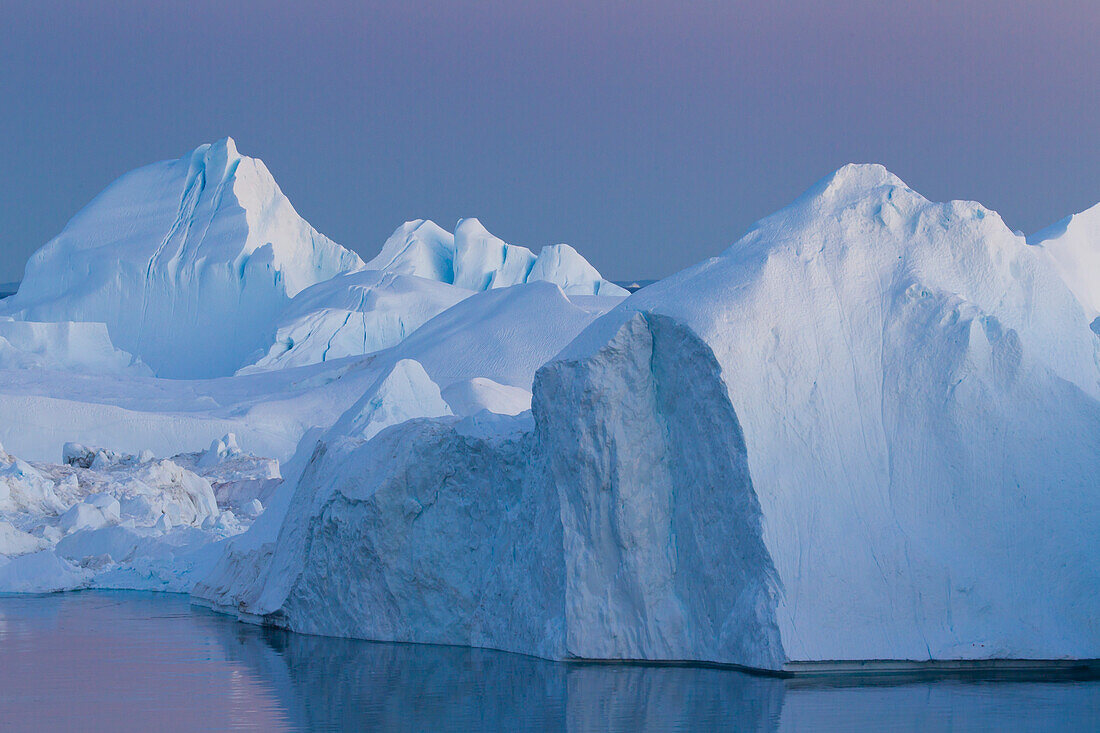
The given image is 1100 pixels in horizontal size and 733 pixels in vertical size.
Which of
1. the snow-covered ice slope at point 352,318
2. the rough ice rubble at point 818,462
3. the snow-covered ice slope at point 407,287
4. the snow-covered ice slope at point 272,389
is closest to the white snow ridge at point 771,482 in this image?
the rough ice rubble at point 818,462

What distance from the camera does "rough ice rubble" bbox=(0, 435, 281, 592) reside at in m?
18.5

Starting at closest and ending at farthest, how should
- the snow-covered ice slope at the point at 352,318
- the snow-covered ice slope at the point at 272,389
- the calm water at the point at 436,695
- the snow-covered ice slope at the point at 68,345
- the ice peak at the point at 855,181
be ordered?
the calm water at the point at 436,695, the ice peak at the point at 855,181, the snow-covered ice slope at the point at 272,389, the snow-covered ice slope at the point at 352,318, the snow-covered ice slope at the point at 68,345

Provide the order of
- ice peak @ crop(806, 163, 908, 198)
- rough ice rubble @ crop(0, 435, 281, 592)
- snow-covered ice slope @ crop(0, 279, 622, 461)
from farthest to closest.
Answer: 1. snow-covered ice slope @ crop(0, 279, 622, 461)
2. rough ice rubble @ crop(0, 435, 281, 592)
3. ice peak @ crop(806, 163, 908, 198)

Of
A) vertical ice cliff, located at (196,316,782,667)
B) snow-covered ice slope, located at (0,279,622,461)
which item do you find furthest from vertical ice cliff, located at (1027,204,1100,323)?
snow-covered ice slope, located at (0,279,622,461)

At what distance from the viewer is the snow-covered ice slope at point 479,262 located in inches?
2146

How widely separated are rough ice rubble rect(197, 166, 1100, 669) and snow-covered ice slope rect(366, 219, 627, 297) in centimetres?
4109

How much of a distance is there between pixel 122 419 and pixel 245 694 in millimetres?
27574

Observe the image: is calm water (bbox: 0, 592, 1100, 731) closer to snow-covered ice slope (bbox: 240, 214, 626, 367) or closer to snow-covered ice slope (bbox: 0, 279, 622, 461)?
snow-covered ice slope (bbox: 0, 279, 622, 461)

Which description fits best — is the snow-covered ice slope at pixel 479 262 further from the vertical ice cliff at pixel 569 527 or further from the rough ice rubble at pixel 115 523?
the vertical ice cliff at pixel 569 527

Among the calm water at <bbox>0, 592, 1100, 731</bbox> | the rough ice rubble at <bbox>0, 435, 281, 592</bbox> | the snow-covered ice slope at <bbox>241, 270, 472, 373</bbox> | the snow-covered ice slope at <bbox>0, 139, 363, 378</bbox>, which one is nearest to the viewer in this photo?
the calm water at <bbox>0, 592, 1100, 731</bbox>

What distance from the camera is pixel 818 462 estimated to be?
1022cm

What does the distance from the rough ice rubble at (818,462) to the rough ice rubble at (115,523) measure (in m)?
7.96

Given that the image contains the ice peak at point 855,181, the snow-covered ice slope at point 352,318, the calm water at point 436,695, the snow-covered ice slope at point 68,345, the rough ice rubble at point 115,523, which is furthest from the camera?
the snow-covered ice slope at point 68,345

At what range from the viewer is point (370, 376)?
128 ft
